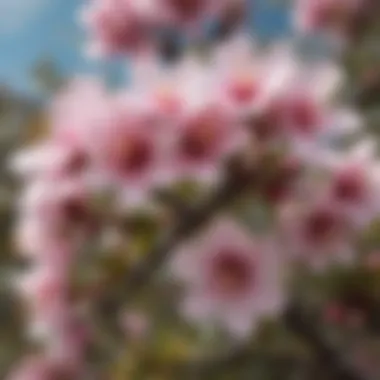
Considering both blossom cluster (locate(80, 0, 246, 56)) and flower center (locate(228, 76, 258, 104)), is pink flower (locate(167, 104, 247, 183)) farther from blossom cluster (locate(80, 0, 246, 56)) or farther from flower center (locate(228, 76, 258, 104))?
blossom cluster (locate(80, 0, 246, 56))

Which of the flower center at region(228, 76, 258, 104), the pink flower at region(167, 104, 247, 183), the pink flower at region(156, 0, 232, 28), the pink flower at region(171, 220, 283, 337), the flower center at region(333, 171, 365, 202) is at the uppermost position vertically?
the pink flower at region(156, 0, 232, 28)

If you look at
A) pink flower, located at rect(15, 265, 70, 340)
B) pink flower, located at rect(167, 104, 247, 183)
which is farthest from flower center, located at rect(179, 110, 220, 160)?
pink flower, located at rect(15, 265, 70, 340)

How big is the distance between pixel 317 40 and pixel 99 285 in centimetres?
43

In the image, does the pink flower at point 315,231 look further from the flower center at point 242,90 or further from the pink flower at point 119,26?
the pink flower at point 119,26

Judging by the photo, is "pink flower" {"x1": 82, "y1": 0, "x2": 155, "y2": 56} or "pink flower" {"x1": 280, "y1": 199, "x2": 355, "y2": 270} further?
"pink flower" {"x1": 82, "y1": 0, "x2": 155, "y2": 56}

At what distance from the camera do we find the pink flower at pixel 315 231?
0.58 meters

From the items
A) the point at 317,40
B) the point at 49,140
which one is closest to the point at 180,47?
the point at 317,40

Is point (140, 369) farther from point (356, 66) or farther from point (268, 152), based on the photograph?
point (356, 66)

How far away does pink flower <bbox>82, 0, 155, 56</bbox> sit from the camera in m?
0.83

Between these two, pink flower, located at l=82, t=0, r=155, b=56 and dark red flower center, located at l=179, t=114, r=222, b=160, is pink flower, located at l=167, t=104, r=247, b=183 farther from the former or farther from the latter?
pink flower, located at l=82, t=0, r=155, b=56

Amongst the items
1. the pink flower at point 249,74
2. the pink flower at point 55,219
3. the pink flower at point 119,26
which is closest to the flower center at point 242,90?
Result: the pink flower at point 249,74

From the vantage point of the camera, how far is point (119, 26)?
2.83 feet

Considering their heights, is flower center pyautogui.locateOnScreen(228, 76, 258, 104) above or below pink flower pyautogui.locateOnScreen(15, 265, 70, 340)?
above

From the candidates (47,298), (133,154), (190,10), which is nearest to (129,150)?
(133,154)
